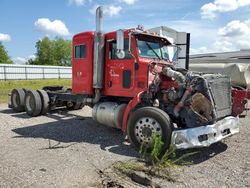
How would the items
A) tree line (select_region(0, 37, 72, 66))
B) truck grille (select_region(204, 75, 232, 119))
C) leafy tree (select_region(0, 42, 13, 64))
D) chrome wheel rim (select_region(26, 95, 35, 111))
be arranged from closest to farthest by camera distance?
truck grille (select_region(204, 75, 232, 119))
chrome wheel rim (select_region(26, 95, 35, 111))
leafy tree (select_region(0, 42, 13, 64))
tree line (select_region(0, 37, 72, 66))

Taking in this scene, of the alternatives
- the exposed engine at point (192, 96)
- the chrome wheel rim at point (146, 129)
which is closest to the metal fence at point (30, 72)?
the exposed engine at point (192, 96)

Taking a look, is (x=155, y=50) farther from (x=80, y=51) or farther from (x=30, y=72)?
(x=30, y=72)

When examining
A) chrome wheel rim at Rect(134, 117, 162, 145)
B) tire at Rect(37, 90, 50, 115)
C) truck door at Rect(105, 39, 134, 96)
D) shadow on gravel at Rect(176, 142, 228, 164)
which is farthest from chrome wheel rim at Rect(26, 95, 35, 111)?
shadow on gravel at Rect(176, 142, 228, 164)

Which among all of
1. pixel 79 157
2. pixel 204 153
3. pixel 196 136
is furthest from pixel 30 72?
pixel 196 136

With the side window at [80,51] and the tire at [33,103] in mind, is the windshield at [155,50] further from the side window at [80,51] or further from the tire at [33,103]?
the tire at [33,103]

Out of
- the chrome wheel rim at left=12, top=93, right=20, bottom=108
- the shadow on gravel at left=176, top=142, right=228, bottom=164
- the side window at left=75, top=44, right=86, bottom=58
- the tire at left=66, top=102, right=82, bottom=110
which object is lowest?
the shadow on gravel at left=176, top=142, right=228, bottom=164

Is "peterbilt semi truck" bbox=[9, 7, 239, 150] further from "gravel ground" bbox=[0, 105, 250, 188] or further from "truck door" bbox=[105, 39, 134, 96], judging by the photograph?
"gravel ground" bbox=[0, 105, 250, 188]

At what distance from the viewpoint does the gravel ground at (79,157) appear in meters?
4.75

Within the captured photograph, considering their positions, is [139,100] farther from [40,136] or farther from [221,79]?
[40,136]

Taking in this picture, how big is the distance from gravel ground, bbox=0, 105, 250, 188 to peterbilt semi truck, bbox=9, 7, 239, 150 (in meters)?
0.45

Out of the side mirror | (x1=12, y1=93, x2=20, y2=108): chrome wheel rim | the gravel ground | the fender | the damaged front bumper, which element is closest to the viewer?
the gravel ground

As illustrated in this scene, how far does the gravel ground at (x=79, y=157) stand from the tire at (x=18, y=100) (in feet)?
7.77

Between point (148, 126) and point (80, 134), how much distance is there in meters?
2.49

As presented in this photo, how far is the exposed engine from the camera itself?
19.6 ft
